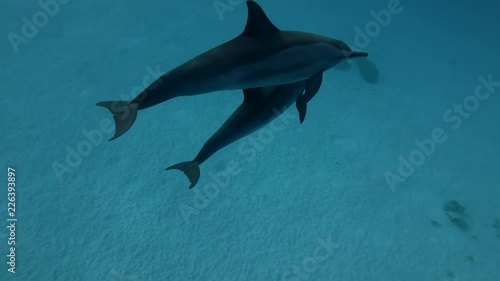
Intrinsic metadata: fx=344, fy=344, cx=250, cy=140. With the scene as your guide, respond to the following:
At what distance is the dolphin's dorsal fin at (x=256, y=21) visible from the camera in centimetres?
345

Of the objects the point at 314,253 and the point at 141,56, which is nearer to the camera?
the point at 314,253

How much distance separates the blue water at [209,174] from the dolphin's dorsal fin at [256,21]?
6583 mm

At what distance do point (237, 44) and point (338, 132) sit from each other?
36.0 feet

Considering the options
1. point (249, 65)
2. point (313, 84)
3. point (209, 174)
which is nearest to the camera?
point (249, 65)

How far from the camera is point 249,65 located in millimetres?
3373

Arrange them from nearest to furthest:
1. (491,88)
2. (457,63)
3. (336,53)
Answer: (336,53) → (491,88) → (457,63)

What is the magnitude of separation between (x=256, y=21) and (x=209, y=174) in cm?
760

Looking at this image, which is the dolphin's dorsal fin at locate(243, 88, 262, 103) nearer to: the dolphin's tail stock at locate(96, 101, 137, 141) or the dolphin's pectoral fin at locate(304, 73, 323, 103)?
the dolphin's pectoral fin at locate(304, 73, 323, 103)

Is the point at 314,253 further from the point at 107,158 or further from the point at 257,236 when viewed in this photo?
the point at 107,158

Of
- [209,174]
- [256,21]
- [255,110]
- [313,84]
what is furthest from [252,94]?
[209,174]

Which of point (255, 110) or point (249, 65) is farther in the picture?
point (255, 110)

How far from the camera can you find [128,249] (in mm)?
8453

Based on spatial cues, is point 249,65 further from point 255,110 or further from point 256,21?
point 255,110

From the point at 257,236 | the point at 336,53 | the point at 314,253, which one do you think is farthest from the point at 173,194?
the point at 336,53
